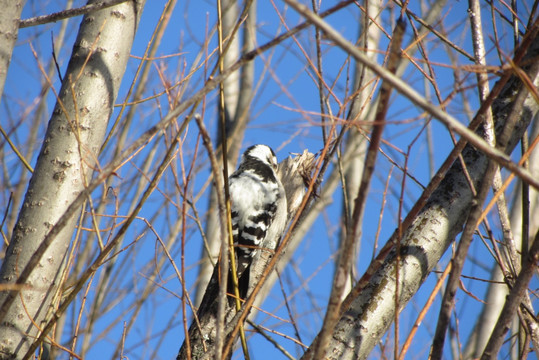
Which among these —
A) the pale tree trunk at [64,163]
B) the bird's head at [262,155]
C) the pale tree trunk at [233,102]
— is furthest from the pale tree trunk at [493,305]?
the pale tree trunk at [64,163]

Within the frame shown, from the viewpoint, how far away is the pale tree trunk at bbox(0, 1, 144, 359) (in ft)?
7.06

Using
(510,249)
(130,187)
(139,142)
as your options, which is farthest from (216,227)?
(139,142)

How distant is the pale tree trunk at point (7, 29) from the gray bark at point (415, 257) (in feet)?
4.93

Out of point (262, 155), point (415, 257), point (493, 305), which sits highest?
point (493, 305)

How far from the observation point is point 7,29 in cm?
176

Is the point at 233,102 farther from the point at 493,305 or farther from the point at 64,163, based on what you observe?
the point at 64,163

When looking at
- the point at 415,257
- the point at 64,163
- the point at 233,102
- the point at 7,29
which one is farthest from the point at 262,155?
the point at 7,29

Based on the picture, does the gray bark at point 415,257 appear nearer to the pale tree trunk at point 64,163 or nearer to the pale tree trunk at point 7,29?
the pale tree trunk at point 64,163

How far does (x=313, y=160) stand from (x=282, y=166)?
49 centimetres

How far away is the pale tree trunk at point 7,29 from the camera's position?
172cm

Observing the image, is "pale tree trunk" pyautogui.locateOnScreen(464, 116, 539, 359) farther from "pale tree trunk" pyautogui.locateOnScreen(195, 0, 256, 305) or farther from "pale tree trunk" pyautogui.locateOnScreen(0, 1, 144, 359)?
"pale tree trunk" pyautogui.locateOnScreen(0, 1, 144, 359)

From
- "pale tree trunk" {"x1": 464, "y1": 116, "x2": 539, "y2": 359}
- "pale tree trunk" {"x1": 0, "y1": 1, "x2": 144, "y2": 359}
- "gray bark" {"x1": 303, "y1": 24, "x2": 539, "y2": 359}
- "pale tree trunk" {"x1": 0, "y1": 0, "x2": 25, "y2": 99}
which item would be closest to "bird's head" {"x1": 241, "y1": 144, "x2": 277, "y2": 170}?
"pale tree trunk" {"x1": 464, "y1": 116, "x2": 539, "y2": 359}

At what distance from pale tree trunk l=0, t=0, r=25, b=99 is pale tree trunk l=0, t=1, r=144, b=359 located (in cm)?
43

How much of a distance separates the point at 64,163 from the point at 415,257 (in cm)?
154
